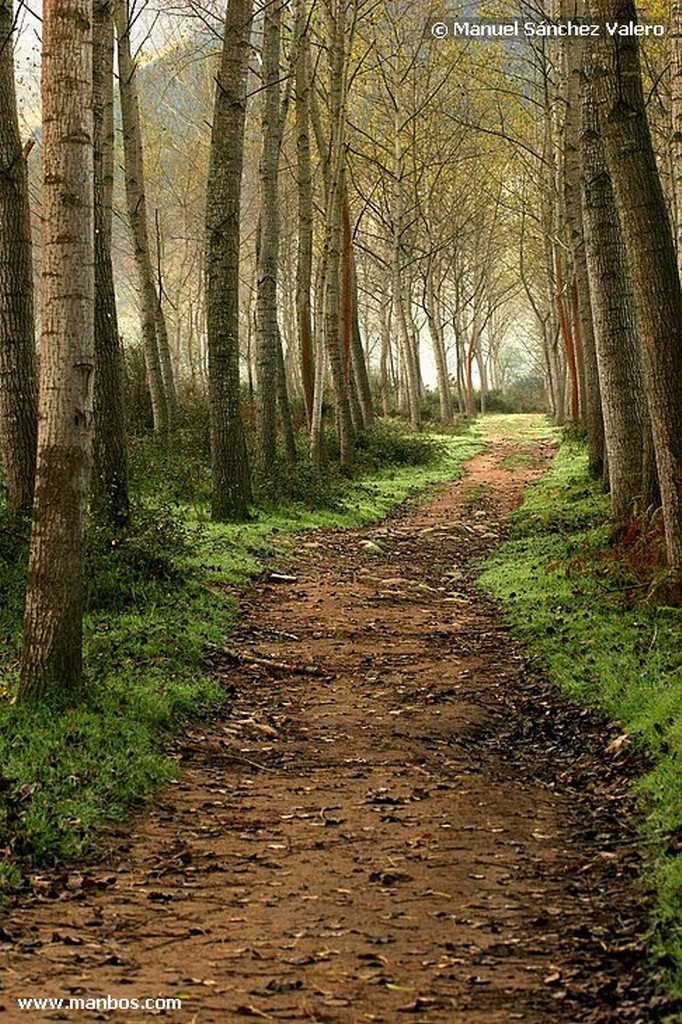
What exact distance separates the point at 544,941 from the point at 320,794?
234 cm

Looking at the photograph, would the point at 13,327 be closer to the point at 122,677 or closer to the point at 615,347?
the point at 122,677

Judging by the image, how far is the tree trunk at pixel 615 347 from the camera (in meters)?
13.2

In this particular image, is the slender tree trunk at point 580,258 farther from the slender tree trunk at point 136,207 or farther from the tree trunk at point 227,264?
the slender tree trunk at point 136,207

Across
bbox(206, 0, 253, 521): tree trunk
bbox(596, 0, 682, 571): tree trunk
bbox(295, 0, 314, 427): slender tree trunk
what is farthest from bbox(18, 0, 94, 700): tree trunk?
bbox(295, 0, 314, 427): slender tree trunk

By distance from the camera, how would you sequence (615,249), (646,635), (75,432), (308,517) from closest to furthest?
1. (75,432)
2. (646,635)
3. (615,249)
4. (308,517)

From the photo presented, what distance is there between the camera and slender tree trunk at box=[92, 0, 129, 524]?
12.7 meters

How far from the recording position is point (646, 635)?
9.58m

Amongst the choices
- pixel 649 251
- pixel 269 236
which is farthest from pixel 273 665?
pixel 269 236

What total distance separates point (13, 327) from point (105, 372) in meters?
1.57

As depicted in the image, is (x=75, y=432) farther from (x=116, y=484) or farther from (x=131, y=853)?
(x=116, y=484)

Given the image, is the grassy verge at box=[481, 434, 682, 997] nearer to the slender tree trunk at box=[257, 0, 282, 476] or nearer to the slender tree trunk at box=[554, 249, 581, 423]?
the slender tree trunk at box=[257, 0, 282, 476]

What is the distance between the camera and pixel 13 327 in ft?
37.1

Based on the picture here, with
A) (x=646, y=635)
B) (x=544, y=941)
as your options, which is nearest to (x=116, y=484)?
(x=646, y=635)

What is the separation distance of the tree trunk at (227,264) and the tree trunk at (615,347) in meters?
4.84
